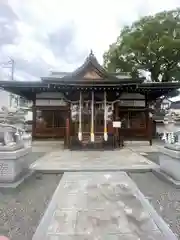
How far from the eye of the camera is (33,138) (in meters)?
13.6

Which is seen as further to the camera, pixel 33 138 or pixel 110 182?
pixel 33 138

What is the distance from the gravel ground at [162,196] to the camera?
333 cm

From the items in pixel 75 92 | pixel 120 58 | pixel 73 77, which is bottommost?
pixel 75 92

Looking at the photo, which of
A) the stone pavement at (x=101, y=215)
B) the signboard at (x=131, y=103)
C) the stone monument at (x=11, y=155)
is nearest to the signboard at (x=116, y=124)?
the signboard at (x=131, y=103)

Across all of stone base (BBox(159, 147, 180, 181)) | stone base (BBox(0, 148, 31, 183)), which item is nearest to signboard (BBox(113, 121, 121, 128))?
stone base (BBox(159, 147, 180, 181))

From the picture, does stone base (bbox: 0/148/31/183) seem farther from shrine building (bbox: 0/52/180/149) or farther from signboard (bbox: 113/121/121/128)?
signboard (bbox: 113/121/121/128)

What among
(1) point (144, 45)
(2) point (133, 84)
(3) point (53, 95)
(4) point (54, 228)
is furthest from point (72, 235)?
(1) point (144, 45)

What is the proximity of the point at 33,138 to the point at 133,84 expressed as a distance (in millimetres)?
6285

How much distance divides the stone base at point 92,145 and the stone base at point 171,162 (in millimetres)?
5857

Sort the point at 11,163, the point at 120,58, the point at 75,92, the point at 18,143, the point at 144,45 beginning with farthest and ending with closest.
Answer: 1. the point at 120,58
2. the point at 144,45
3. the point at 75,92
4. the point at 18,143
5. the point at 11,163

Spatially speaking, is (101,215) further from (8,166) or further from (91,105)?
(91,105)

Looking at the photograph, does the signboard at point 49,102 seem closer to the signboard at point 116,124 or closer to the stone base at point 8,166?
the signboard at point 116,124

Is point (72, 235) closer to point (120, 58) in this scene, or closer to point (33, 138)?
point (33, 138)

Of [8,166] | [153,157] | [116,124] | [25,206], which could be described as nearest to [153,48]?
[116,124]
